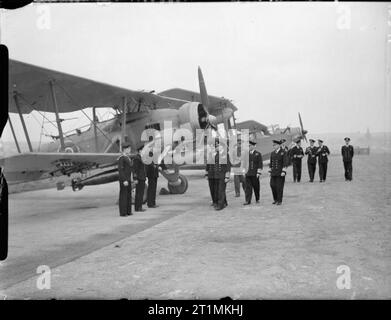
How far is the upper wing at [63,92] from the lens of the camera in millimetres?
9039

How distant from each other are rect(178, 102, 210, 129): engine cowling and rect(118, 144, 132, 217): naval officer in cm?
295

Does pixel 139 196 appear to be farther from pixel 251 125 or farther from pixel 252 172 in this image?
pixel 251 125

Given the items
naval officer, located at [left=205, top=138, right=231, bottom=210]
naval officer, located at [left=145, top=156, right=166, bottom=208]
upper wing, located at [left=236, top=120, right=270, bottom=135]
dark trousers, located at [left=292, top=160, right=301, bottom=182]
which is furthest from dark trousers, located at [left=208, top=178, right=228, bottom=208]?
upper wing, located at [left=236, top=120, right=270, bottom=135]

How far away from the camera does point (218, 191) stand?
358 inches

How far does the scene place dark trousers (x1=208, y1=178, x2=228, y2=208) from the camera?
29.1 ft

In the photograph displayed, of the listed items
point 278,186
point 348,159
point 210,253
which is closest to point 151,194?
point 278,186

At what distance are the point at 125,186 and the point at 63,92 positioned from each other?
12.5 ft

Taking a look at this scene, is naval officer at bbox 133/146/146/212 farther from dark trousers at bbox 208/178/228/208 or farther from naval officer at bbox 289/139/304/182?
naval officer at bbox 289/139/304/182

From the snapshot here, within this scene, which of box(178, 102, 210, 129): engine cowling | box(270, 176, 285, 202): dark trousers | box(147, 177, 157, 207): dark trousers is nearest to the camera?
box(270, 176, 285, 202): dark trousers

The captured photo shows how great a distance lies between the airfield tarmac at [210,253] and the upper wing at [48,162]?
139cm
